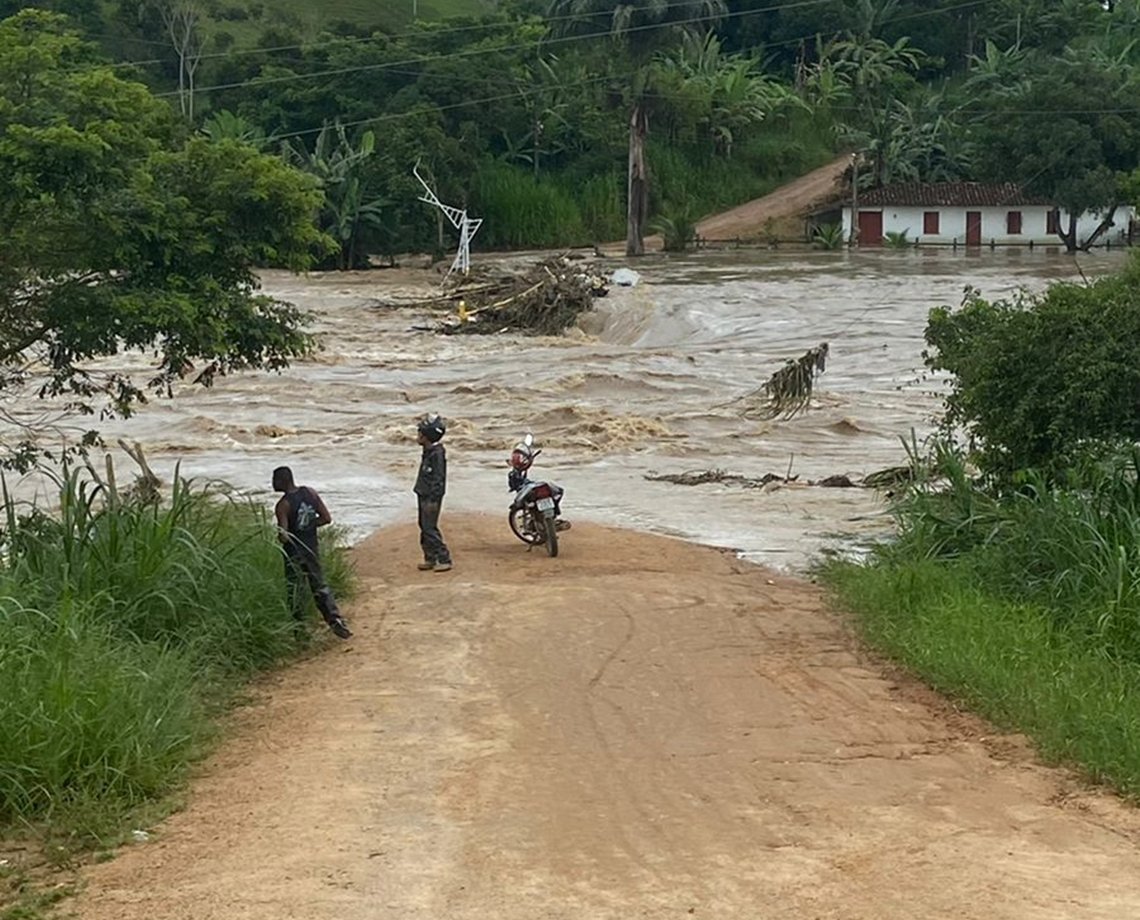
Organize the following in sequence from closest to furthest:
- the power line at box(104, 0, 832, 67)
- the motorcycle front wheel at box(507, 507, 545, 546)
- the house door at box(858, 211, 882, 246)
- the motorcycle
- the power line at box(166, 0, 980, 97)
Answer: the motorcycle
the motorcycle front wheel at box(507, 507, 545, 546)
the power line at box(166, 0, 980, 97)
the house door at box(858, 211, 882, 246)
the power line at box(104, 0, 832, 67)

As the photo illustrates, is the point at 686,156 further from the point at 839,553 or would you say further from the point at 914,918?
the point at 914,918

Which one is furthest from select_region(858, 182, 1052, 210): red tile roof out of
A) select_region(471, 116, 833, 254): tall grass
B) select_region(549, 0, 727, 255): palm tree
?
select_region(549, 0, 727, 255): palm tree

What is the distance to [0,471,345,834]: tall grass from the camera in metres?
Answer: 6.86

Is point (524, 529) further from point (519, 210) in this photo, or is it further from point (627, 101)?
point (627, 101)

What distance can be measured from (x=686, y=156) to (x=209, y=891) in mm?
71404

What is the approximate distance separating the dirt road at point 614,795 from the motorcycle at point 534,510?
2.22 m

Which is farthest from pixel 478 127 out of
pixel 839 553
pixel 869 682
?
pixel 869 682

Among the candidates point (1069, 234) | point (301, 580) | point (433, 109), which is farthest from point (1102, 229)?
point (301, 580)

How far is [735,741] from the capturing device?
8.06 metres

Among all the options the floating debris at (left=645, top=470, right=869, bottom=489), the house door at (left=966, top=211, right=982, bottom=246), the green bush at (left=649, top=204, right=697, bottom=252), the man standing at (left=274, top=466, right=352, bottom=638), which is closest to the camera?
the man standing at (left=274, top=466, right=352, bottom=638)

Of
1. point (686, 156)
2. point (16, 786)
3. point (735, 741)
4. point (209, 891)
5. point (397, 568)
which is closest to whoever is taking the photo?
point (209, 891)

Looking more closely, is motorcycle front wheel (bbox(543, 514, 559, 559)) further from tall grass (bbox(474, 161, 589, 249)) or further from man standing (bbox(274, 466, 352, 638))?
tall grass (bbox(474, 161, 589, 249))

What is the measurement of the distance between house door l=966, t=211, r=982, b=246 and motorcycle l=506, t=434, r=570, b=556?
5522 centimetres

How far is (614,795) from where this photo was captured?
22.9ft
